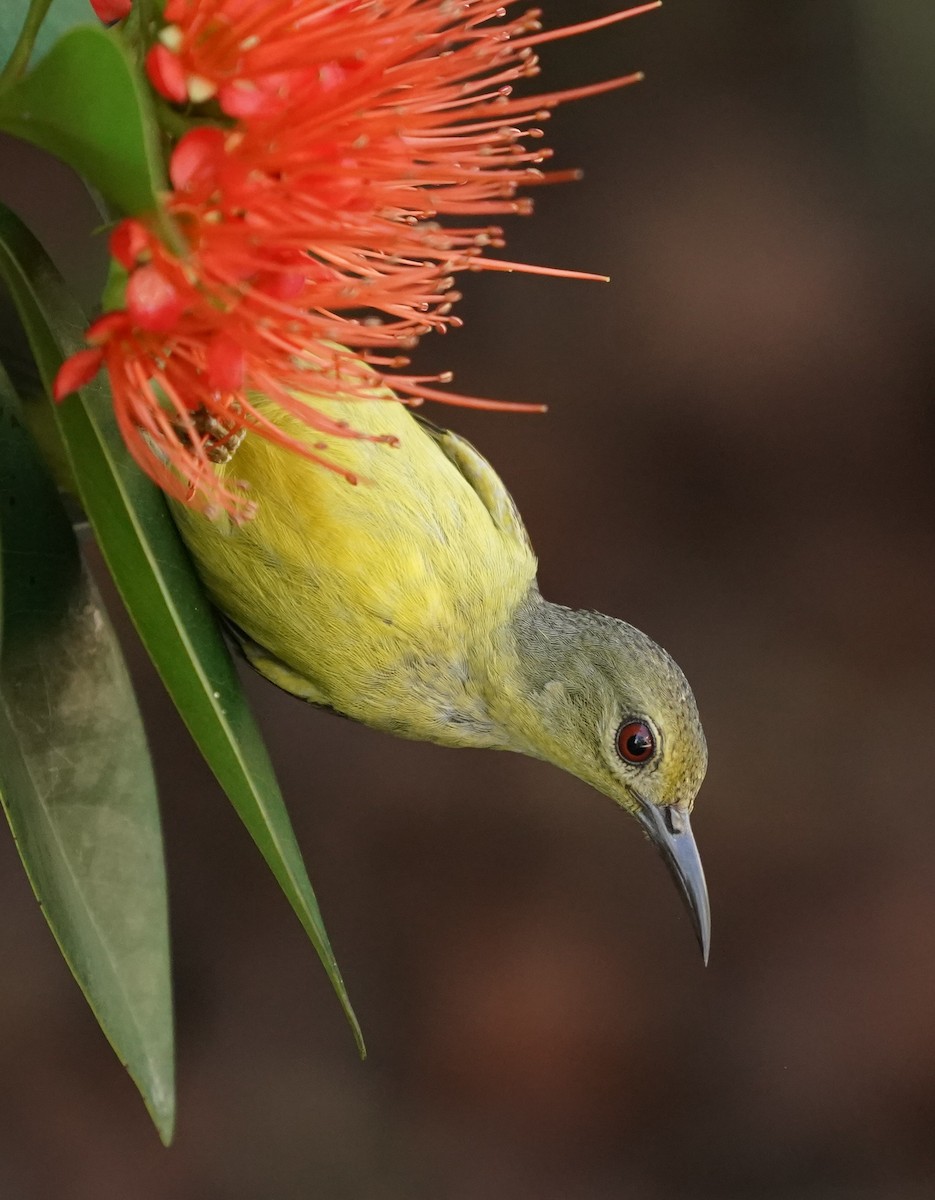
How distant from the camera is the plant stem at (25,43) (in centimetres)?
61

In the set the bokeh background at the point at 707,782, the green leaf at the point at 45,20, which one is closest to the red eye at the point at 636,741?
the green leaf at the point at 45,20

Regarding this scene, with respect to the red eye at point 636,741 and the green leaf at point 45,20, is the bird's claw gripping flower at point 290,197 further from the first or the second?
the red eye at point 636,741

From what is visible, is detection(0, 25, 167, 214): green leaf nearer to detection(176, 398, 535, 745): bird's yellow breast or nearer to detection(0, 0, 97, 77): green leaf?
detection(0, 0, 97, 77): green leaf

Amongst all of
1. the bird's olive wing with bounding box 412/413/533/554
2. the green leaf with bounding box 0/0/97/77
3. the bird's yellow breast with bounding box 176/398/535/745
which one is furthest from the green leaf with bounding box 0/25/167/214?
the bird's olive wing with bounding box 412/413/533/554

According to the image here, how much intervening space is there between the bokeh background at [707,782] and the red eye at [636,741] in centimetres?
126

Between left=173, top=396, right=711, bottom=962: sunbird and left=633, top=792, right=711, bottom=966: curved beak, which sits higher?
left=173, top=396, right=711, bottom=962: sunbird

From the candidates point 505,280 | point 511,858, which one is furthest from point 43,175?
point 511,858

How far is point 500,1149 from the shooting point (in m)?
2.43

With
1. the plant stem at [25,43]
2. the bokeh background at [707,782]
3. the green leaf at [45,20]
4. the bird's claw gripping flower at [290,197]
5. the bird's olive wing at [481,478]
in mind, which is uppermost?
the green leaf at [45,20]

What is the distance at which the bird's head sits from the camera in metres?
1.26

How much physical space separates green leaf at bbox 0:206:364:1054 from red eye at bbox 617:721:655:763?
1.49 ft

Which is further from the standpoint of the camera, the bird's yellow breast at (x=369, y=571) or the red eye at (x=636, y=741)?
the red eye at (x=636, y=741)

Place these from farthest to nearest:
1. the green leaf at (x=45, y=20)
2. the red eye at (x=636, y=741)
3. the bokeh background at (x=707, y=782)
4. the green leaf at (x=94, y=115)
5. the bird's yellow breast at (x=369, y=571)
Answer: the bokeh background at (x=707, y=782) → the red eye at (x=636, y=741) → the bird's yellow breast at (x=369, y=571) → the green leaf at (x=45, y=20) → the green leaf at (x=94, y=115)

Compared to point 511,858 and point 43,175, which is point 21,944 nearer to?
point 511,858
